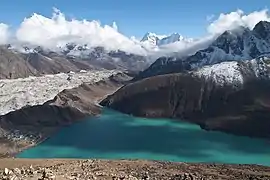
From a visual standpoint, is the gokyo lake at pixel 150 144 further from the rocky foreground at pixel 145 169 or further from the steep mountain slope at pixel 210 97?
the rocky foreground at pixel 145 169

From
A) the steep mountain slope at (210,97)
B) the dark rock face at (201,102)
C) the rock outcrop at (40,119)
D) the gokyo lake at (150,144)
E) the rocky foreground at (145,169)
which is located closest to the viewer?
the rocky foreground at (145,169)

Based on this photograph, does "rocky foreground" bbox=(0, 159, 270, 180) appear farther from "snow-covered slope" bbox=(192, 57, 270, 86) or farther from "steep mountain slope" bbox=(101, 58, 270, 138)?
"snow-covered slope" bbox=(192, 57, 270, 86)

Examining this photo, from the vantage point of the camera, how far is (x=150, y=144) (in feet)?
359

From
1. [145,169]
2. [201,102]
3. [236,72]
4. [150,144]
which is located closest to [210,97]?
[201,102]

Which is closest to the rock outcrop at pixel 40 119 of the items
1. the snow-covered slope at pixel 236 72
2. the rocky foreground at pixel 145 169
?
the rocky foreground at pixel 145 169

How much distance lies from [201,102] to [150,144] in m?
57.8

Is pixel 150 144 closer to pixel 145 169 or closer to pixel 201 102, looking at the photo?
pixel 145 169

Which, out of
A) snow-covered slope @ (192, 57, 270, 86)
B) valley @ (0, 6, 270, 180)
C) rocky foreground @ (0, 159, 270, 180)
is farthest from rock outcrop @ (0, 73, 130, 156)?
snow-covered slope @ (192, 57, 270, 86)

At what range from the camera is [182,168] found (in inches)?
2349

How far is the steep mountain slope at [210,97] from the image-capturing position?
474ft

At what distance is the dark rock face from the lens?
458ft

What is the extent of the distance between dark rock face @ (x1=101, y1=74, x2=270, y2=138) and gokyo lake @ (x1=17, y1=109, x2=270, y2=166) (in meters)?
9.00

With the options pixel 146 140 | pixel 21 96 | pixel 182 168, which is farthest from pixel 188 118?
pixel 182 168

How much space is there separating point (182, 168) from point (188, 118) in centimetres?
9584
